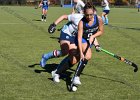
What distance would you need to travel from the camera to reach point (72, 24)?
915cm

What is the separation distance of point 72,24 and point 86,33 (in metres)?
0.72

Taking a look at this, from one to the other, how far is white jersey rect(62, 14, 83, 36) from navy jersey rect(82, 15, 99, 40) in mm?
548

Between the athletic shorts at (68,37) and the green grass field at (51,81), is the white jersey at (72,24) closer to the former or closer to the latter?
the athletic shorts at (68,37)

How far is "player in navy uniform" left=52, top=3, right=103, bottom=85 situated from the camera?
8128mm

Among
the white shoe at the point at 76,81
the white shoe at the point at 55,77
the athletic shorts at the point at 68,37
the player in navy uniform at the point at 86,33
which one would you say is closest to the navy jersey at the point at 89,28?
the player in navy uniform at the point at 86,33

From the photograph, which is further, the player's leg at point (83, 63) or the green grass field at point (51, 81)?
the player's leg at point (83, 63)

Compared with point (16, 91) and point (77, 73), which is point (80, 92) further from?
point (16, 91)

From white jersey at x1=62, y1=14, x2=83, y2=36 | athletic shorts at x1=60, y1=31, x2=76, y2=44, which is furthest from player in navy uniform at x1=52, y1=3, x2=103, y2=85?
white jersey at x1=62, y1=14, x2=83, y2=36

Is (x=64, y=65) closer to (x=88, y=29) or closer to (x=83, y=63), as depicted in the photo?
(x=83, y=63)

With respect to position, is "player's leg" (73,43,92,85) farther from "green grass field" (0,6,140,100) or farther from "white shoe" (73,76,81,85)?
"green grass field" (0,6,140,100)

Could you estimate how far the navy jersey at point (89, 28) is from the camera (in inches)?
328

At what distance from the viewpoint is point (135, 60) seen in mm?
11953

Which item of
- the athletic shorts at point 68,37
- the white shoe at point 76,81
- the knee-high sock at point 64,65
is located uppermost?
the athletic shorts at point 68,37

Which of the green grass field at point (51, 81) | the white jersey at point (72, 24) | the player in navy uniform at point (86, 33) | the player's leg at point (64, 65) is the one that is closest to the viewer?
the green grass field at point (51, 81)
